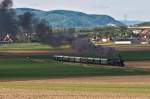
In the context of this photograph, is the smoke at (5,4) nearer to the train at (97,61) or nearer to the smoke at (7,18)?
the smoke at (7,18)

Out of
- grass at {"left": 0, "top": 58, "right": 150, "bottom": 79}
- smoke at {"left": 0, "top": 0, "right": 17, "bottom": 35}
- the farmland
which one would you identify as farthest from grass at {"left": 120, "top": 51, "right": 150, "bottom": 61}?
smoke at {"left": 0, "top": 0, "right": 17, "bottom": 35}

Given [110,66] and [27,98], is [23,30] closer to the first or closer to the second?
[110,66]

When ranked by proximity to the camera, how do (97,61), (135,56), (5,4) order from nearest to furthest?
(5,4) → (97,61) → (135,56)

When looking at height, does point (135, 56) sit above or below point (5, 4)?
below

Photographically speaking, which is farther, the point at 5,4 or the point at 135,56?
the point at 135,56

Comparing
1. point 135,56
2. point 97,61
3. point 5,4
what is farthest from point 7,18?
point 135,56

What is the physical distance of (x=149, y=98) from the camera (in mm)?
43156

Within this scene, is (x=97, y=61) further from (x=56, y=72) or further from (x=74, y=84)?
(x=74, y=84)

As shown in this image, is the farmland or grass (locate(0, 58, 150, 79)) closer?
the farmland

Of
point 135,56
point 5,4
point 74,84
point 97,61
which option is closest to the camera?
point 74,84

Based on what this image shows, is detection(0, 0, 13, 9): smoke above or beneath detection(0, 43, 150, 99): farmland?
above

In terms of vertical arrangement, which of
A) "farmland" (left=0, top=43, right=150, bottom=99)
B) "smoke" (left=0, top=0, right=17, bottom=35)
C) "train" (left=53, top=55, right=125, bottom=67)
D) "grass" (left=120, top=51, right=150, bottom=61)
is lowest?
"grass" (left=120, top=51, right=150, bottom=61)

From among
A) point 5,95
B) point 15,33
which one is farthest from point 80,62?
point 5,95

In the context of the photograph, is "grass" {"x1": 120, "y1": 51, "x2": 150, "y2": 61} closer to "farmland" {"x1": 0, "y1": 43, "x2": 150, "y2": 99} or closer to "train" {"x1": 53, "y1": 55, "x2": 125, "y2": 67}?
"train" {"x1": 53, "y1": 55, "x2": 125, "y2": 67}
